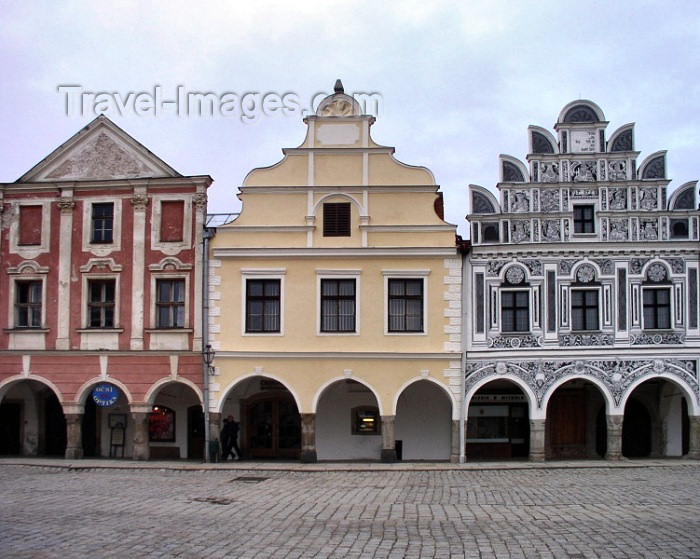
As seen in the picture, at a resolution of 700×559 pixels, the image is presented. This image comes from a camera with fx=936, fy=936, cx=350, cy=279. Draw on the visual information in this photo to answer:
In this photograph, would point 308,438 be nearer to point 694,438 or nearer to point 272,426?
point 272,426

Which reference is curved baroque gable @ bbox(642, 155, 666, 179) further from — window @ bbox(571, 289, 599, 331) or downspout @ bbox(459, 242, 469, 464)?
downspout @ bbox(459, 242, 469, 464)

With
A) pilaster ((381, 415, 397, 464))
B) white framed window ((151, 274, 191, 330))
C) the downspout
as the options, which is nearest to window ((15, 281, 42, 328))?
white framed window ((151, 274, 191, 330))

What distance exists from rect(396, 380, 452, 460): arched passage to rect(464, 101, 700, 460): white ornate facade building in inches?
66.9

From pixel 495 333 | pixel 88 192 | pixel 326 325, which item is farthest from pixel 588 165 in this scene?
pixel 88 192

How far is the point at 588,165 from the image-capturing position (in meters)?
30.0

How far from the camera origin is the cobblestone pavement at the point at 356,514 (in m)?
14.0

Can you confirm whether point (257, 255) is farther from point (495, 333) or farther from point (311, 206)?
point (495, 333)

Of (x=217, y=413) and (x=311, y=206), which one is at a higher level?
(x=311, y=206)

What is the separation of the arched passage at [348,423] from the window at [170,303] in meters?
5.42

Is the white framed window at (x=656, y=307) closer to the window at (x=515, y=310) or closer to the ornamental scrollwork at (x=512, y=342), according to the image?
the ornamental scrollwork at (x=512, y=342)

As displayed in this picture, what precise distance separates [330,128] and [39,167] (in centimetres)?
990

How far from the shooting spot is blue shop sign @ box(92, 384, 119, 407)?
29.9 meters

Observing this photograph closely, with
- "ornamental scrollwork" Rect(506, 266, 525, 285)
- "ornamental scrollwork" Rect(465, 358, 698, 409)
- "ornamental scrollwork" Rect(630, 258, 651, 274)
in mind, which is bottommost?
"ornamental scrollwork" Rect(465, 358, 698, 409)

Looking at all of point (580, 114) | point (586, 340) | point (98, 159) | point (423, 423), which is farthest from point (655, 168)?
point (98, 159)
